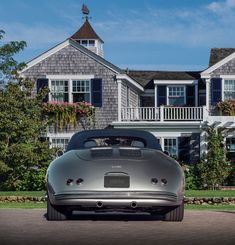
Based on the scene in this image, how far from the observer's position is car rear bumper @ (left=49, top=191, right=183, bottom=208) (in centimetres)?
742

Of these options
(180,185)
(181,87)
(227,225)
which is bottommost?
(227,225)

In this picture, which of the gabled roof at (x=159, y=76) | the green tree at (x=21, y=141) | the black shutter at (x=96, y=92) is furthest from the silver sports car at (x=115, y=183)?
the gabled roof at (x=159, y=76)

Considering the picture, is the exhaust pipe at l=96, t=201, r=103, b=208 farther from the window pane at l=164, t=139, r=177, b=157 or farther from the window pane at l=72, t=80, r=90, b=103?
the window pane at l=164, t=139, r=177, b=157

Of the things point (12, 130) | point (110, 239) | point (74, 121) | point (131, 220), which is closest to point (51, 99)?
point (74, 121)

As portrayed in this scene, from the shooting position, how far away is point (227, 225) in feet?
26.0

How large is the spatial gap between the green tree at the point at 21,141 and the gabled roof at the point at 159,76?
8.80 meters

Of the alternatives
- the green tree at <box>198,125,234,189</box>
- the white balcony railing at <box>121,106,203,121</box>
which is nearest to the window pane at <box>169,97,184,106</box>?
the white balcony railing at <box>121,106,203,121</box>

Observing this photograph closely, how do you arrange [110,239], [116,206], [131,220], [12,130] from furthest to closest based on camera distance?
[12,130], [131,220], [116,206], [110,239]

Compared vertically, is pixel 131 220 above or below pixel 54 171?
below

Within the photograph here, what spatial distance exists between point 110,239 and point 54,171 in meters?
1.83

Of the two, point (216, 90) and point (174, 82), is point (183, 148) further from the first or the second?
point (174, 82)

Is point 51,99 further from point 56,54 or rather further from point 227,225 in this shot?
point 227,225

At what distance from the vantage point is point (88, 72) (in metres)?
33.2

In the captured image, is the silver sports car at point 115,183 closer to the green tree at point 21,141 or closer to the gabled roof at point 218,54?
the green tree at point 21,141
